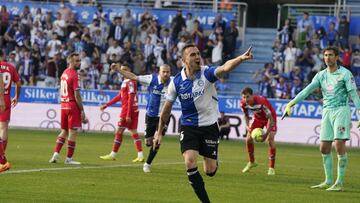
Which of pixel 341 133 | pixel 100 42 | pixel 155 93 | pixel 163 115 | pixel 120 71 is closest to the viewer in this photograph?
pixel 163 115

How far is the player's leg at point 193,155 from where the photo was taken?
1313 centimetres

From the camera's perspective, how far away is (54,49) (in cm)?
4212

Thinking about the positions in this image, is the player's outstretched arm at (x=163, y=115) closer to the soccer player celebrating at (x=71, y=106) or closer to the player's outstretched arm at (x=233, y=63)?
the player's outstretched arm at (x=233, y=63)

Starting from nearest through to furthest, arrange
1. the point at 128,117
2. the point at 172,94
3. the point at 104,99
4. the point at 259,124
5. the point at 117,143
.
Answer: the point at 172,94, the point at 259,124, the point at 128,117, the point at 117,143, the point at 104,99

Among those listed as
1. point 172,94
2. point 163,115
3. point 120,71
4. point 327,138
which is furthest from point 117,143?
point 172,94

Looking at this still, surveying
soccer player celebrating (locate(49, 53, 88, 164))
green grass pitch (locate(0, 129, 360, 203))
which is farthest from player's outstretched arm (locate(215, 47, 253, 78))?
soccer player celebrating (locate(49, 53, 88, 164))

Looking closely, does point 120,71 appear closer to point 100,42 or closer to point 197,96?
point 197,96

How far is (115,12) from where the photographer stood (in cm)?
4388

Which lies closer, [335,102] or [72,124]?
[335,102]

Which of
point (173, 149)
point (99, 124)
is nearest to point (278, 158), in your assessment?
point (173, 149)

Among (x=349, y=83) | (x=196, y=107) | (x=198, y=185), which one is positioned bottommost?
(x=198, y=185)

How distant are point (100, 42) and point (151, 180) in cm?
2543

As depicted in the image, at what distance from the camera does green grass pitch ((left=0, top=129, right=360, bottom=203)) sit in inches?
579

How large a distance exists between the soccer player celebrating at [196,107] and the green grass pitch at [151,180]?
103cm
